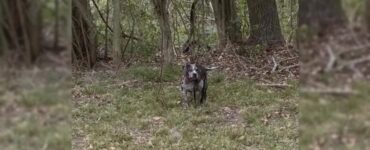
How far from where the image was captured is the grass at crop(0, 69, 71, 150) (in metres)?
1.11

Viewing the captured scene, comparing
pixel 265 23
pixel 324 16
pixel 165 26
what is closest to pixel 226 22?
pixel 265 23

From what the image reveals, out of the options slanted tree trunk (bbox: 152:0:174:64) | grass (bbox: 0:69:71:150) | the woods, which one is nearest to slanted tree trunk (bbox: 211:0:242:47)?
the woods

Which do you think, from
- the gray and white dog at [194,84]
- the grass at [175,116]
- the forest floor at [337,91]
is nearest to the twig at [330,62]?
the forest floor at [337,91]

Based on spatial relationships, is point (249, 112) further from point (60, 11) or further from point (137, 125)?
point (60, 11)

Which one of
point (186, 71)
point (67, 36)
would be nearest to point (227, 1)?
point (186, 71)

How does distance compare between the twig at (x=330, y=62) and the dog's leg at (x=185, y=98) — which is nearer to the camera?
the twig at (x=330, y=62)

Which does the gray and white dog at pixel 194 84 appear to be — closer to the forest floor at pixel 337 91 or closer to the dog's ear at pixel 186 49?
the dog's ear at pixel 186 49

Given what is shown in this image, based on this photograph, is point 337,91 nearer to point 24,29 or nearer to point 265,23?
point 24,29

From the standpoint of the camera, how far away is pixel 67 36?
1.17 meters

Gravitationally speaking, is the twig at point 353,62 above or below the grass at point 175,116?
above

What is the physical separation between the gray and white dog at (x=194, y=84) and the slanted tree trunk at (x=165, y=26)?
306mm

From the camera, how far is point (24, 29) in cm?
109

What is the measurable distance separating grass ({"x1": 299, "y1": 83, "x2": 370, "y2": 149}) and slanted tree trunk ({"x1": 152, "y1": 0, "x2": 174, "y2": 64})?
413cm

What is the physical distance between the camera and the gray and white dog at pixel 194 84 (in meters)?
5.28
